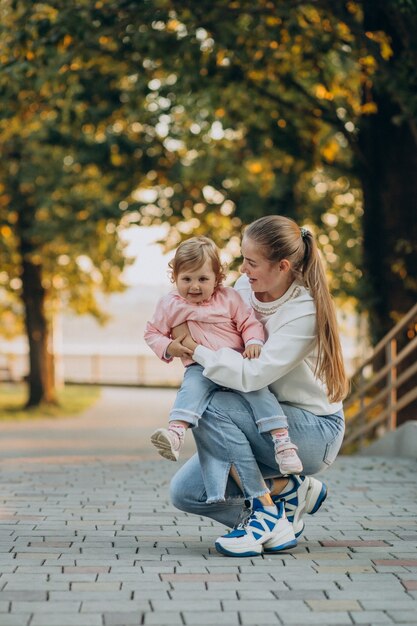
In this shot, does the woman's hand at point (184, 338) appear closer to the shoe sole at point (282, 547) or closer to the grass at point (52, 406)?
the shoe sole at point (282, 547)

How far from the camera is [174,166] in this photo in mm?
17016

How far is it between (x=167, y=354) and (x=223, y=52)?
9.27 metres

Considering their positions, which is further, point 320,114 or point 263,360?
point 320,114

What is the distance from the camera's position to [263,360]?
5.05 meters

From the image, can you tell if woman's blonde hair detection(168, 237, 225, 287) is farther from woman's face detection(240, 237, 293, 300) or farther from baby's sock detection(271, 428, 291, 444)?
baby's sock detection(271, 428, 291, 444)

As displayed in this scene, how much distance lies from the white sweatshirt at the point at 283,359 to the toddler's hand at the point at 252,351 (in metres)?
0.03

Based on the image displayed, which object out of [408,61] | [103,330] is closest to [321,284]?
[408,61]

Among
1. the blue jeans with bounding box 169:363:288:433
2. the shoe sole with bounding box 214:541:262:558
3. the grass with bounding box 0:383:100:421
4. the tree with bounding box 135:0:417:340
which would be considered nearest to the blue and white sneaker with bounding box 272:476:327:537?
the shoe sole with bounding box 214:541:262:558

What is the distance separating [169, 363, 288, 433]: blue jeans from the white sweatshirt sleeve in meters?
0.09

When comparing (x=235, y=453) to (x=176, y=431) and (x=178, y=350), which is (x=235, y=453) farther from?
(x=178, y=350)

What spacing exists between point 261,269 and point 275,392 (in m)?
0.59

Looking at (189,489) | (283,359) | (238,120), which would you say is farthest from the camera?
(238,120)

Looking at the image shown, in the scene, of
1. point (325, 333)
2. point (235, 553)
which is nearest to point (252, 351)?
point (325, 333)

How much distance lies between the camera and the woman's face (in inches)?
205
